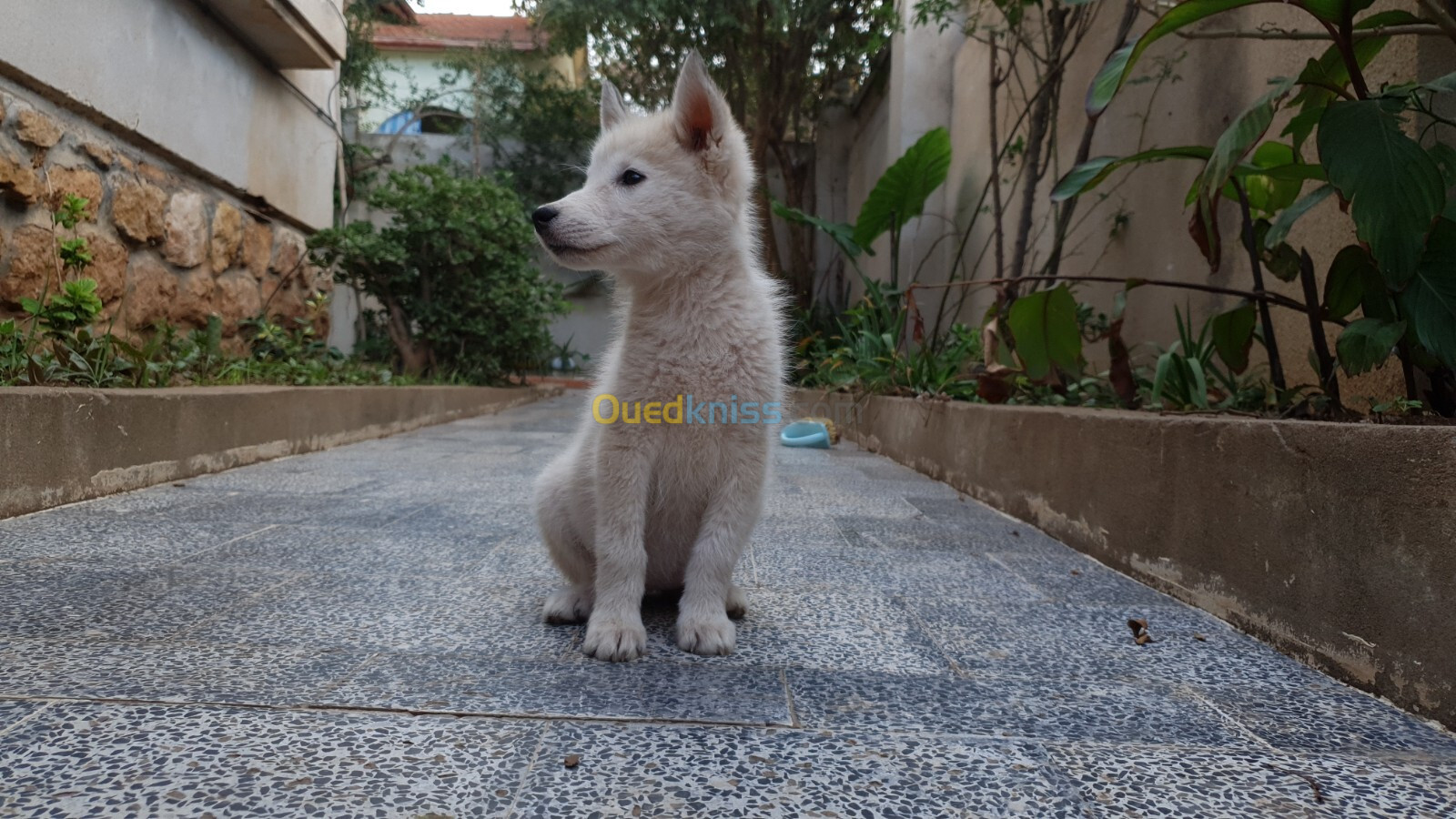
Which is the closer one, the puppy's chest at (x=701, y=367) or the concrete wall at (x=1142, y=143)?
the puppy's chest at (x=701, y=367)

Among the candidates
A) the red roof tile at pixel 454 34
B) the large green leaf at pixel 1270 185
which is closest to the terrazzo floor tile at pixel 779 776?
the large green leaf at pixel 1270 185

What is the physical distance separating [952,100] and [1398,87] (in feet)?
21.5

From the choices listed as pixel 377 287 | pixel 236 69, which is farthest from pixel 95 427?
pixel 377 287

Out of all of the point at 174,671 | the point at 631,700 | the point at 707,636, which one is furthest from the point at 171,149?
the point at 631,700

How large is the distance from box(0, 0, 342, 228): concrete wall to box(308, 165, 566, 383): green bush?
0.57m

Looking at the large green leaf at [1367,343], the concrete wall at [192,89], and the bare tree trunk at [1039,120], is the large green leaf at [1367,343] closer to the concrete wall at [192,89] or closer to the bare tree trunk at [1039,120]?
the bare tree trunk at [1039,120]

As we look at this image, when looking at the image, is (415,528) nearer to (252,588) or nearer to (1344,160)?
(252,588)

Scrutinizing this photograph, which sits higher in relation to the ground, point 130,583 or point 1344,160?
→ point 1344,160

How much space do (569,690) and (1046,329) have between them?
8.10 feet

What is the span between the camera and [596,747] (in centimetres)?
126

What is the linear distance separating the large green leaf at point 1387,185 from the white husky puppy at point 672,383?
1250 millimetres

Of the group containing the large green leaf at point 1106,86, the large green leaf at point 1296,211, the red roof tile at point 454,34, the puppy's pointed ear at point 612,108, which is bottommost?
the large green leaf at point 1296,211

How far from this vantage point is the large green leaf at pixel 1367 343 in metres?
1.78

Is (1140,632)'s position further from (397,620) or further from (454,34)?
(454,34)
